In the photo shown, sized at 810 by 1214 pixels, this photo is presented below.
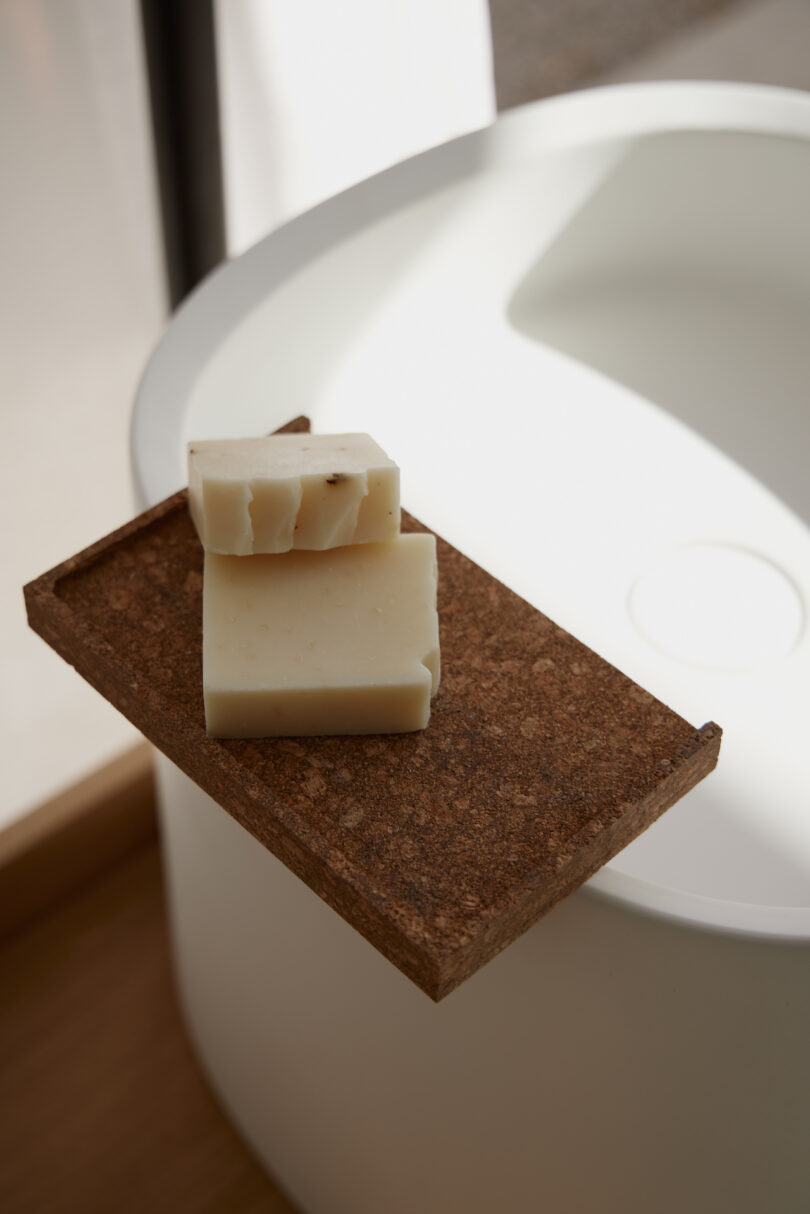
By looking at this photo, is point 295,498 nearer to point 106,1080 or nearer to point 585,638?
point 585,638

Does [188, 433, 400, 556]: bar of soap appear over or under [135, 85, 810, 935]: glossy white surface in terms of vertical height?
over

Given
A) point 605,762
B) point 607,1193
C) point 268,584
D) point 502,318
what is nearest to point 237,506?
point 268,584

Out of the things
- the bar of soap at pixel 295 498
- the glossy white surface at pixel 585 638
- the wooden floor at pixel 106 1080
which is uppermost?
the bar of soap at pixel 295 498

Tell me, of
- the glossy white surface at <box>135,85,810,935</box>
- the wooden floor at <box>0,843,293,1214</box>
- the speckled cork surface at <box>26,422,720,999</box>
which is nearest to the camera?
the speckled cork surface at <box>26,422,720,999</box>

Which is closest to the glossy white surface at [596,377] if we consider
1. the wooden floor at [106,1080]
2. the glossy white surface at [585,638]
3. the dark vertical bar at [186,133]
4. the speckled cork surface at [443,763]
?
the glossy white surface at [585,638]

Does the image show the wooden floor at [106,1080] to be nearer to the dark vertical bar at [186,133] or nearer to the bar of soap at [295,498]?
the dark vertical bar at [186,133]

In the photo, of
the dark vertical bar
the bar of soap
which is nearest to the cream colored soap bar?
the bar of soap

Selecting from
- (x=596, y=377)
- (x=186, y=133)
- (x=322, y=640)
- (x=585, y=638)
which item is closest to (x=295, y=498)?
(x=322, y=640)

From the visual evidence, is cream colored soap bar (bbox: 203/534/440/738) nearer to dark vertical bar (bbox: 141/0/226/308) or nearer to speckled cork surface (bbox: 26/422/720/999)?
speckled cork surface (bbox: 26/422/720/999)
